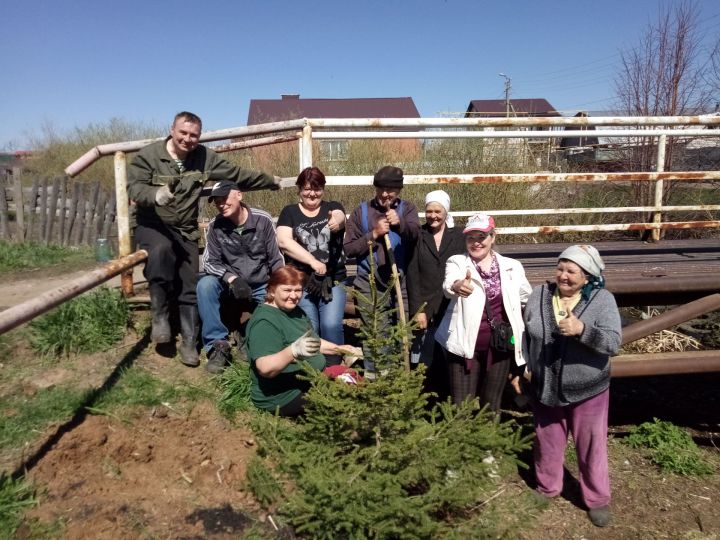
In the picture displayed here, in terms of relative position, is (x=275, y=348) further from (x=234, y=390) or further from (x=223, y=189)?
(x=223, y=189)

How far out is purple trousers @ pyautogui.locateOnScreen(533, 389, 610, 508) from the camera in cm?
333

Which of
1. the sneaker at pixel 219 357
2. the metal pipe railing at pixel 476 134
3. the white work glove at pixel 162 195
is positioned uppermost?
the metal pipe railing at pixel 476 134

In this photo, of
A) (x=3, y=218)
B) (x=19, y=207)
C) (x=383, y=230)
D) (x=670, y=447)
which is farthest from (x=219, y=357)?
(x=3, y=218)

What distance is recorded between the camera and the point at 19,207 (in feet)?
38.2

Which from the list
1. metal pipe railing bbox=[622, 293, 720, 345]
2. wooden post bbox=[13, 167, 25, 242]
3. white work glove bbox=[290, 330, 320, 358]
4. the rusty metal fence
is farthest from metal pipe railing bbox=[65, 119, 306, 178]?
wooden post bbox=[13, 167, 25, 242]

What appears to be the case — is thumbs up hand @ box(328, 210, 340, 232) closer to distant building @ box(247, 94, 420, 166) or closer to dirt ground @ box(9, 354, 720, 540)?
dirt ground @ box(9, 354, 720, 540)

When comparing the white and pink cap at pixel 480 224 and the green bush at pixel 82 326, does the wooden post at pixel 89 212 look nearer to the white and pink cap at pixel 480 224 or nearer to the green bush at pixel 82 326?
the green bush at pixel 82 326

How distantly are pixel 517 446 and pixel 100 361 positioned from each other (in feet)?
9.03

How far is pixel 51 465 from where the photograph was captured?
294 cm

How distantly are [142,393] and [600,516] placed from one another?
2880mm

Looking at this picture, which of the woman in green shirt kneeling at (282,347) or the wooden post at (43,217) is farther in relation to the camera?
the wooden post at (43,217)

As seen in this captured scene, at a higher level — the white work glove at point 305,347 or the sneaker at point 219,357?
the white work glove at point 305,347

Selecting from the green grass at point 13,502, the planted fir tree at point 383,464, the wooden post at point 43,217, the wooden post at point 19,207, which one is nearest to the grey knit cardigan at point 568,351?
the planted fir tree at point 383,464

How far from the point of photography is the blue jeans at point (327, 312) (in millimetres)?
3926
